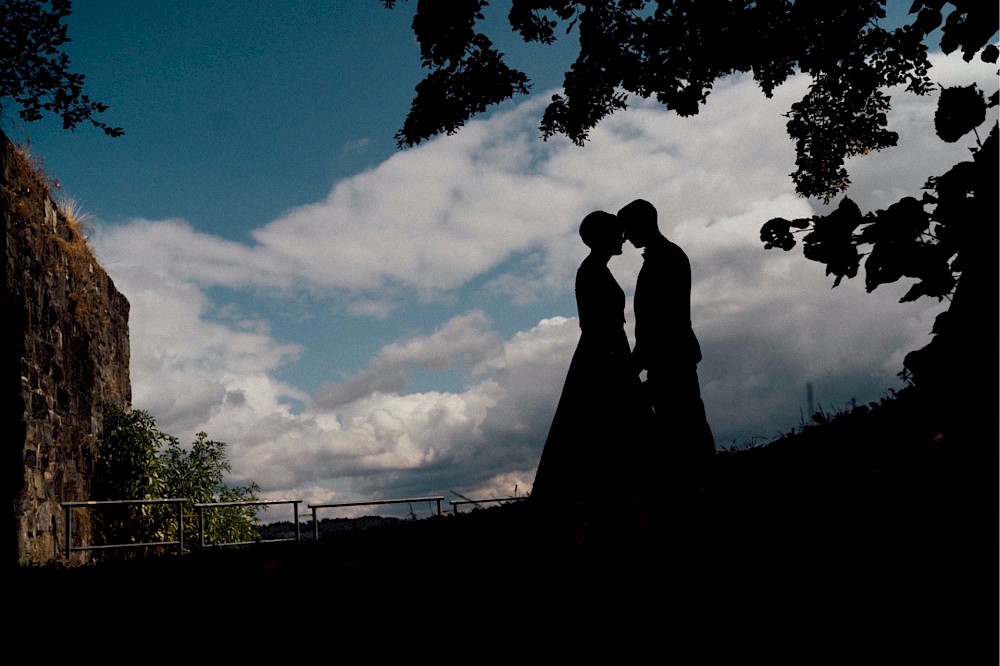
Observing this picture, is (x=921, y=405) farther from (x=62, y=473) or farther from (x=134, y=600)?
(x=62, y=473)

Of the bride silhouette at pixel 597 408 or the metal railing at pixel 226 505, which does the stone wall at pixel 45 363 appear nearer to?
the metal railing at pixel 226 505

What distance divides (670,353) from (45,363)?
8.45m

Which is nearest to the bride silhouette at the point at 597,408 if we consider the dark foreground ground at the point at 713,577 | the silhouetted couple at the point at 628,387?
the silhouetted couple at the point at 628,387

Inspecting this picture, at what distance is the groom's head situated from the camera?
721 centimetres

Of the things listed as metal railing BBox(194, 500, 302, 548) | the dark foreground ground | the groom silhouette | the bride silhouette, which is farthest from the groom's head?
metal railing BBox(194, 500, 302, 548)

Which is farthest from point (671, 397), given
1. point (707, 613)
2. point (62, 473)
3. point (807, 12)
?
point (62, 473)

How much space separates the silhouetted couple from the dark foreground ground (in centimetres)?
41

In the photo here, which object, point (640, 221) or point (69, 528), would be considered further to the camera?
point (69, 528)

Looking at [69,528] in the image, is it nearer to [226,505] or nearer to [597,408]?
[226,505]

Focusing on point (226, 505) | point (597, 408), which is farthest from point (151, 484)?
point (597, 408)

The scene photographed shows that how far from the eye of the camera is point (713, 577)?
184 inches

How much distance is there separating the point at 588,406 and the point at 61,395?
8.31 metres

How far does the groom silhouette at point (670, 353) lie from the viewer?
7.04 meters

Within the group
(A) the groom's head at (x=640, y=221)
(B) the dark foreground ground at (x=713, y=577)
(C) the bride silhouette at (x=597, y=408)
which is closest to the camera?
(B) the dark foreground ground at (x=713, y=577)
